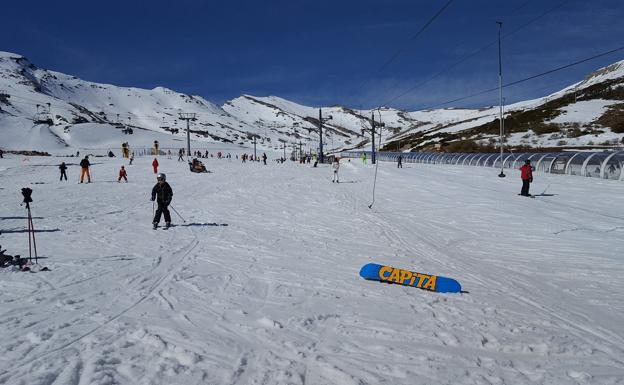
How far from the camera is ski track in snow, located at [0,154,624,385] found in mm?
4156

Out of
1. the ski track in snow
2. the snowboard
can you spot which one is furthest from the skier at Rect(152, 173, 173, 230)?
the snowboard

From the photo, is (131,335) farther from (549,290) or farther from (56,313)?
(549,290)

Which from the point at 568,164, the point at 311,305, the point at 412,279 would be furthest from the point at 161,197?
the point at 568,164

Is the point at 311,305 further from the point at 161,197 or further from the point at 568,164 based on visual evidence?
the point at 568,164

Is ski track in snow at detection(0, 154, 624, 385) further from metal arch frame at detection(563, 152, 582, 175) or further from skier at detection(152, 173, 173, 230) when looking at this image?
metal arch frame at detection(563, 152, 582, 175)

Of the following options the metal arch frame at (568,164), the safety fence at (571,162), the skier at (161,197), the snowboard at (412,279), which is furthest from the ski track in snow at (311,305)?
the metal arch frame at (568,164)

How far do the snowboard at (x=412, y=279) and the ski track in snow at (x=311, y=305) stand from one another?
197mm

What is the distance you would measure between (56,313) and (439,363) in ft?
16.8

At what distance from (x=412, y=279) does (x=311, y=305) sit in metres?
2.01

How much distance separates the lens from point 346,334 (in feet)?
16.3

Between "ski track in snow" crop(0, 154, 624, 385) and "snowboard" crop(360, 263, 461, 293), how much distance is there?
0.20 meters

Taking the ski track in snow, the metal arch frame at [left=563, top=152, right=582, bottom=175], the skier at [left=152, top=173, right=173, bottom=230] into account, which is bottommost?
the ski track in snow

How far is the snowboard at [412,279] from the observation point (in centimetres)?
648

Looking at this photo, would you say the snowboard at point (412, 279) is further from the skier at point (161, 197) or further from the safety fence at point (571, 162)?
the safety fence at point (571, 162)
